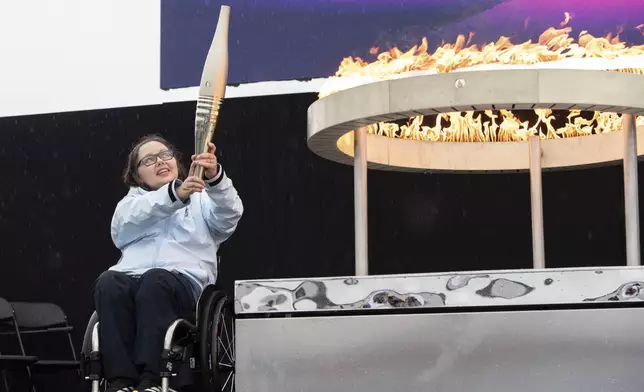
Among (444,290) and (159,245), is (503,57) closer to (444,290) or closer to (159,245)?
(444,290)

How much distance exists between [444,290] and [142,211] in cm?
102

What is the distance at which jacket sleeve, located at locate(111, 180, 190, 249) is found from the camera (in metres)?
2.88

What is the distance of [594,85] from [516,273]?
22.1 inches

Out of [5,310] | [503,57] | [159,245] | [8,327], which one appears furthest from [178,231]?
[8,327]

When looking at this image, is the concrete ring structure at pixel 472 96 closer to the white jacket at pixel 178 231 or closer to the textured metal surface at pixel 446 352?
the white jacket at pixel 178 231

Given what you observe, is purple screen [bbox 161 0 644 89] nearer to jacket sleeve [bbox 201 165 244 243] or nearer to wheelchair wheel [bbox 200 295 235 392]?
jacket sleeve [bbox 201 165 244 243]

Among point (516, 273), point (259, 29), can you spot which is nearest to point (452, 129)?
point (259, 29)

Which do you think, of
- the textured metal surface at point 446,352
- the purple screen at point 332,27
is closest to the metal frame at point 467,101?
the textured metal surface at point 446,352

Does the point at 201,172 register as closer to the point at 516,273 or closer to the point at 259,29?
the point at 516,273

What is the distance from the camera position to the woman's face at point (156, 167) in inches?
126

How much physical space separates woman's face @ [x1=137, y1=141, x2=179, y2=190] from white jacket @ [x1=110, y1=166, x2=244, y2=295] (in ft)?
0.24

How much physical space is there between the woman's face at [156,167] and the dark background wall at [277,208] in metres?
1.10

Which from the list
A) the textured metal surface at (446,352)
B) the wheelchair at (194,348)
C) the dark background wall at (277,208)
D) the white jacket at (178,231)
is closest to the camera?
the textured metal surface at (446,352)

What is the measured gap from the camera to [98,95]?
14.9ft
